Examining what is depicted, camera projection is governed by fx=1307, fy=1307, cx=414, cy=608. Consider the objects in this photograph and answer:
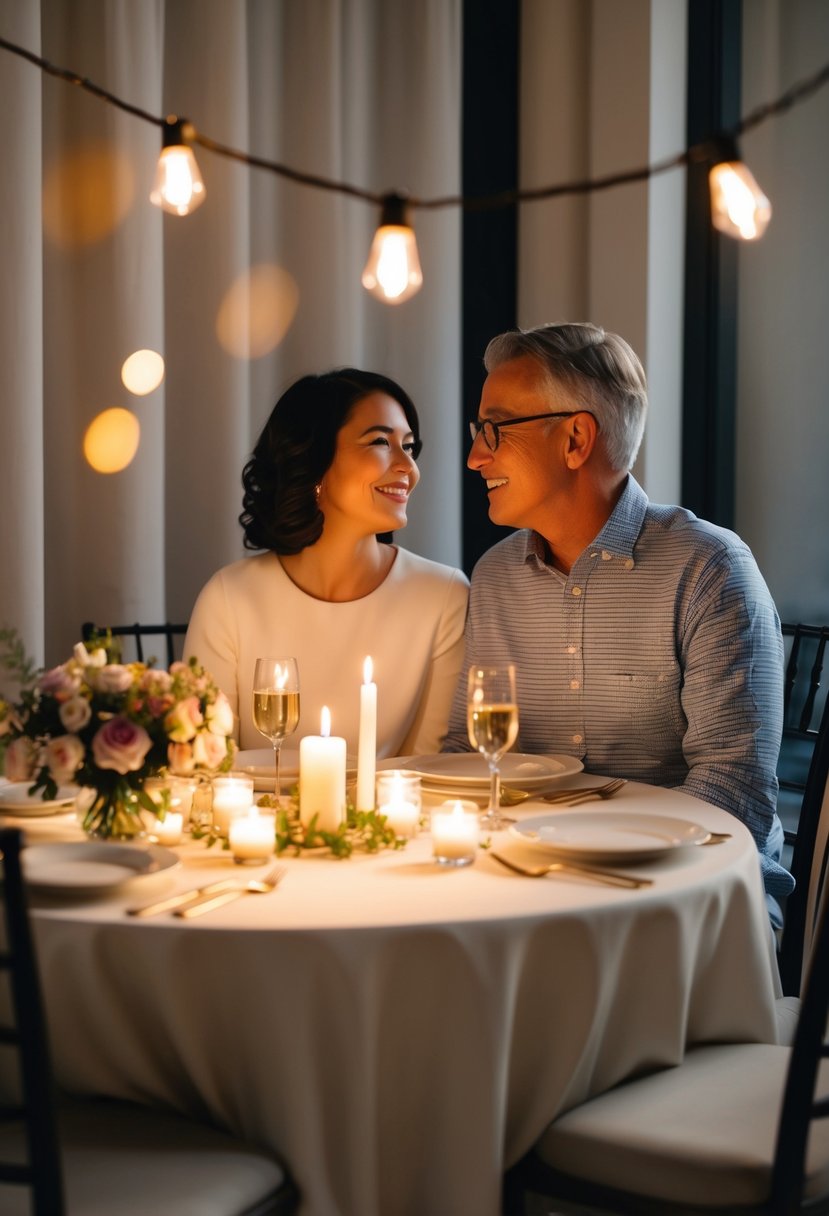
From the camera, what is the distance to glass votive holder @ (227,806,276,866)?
1672mm

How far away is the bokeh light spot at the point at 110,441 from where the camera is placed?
3172 millimetres

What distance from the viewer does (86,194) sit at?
3172mm

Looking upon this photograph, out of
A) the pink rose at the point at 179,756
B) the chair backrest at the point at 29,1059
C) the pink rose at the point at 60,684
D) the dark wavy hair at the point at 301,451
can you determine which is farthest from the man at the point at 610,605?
the chair backrest at the point at 29,1059

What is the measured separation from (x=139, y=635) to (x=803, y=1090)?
207 centimetres

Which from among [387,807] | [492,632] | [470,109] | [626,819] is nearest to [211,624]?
[492,632]

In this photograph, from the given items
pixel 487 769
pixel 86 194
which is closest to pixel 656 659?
pixel 487 769

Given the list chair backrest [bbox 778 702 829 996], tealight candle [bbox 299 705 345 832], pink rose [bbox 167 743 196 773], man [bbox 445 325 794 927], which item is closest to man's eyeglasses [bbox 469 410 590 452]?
man [bbox 445 325 794 927]

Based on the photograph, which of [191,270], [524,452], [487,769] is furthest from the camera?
[191,270]

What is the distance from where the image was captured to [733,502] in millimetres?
3844

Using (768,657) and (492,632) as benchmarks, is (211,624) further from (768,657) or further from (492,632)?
(768,657)

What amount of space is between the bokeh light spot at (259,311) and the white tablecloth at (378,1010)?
6.93 feet

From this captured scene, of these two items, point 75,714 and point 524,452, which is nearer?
point 75,714

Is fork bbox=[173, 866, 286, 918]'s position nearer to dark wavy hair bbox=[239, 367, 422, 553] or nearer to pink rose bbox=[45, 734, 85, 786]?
pink rose bbox=[45, 734, 85, 786]

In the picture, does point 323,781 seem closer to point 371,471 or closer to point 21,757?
point 21,757
